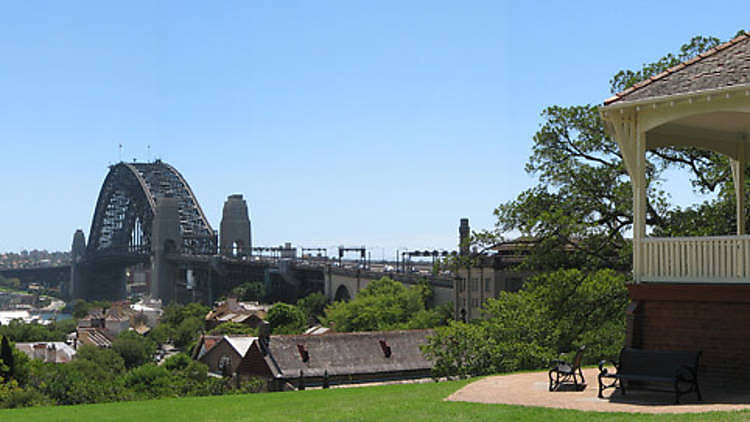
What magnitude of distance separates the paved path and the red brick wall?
103cm

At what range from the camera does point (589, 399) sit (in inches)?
559

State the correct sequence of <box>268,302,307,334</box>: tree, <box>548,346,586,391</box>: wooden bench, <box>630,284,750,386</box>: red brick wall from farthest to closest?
<box>268,302,307,334</box>: tree < <box>548,346,586,391</box>: wooden bench < <box>630,284,750,386</box>: red brick wall

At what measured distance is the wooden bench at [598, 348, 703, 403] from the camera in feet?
45.4

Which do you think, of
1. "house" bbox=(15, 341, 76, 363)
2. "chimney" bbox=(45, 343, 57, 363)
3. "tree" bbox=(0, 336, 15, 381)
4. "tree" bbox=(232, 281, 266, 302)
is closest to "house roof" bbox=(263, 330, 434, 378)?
"tree" bbox=(0, 336, 15, 381)

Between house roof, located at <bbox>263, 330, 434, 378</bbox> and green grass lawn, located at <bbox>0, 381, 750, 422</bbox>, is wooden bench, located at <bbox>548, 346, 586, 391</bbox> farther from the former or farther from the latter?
house roof, located at <bbox>263, 330, 434, 378</bbox>

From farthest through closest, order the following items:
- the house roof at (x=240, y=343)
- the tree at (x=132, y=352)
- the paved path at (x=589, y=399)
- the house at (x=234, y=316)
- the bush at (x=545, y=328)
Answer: the house at (x=234, y=316) → the tree at (x=132, y=352) → the house roof at (x=240, y=343) → the bush at (x=545, y=328) → the paved path at (x=589, y=399)

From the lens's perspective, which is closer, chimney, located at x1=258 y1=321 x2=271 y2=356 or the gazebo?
the gazebo

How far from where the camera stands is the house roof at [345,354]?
52531 millimetres

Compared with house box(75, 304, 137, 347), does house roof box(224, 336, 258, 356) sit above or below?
above

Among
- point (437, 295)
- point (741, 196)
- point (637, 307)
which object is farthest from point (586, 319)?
point (437, 295)

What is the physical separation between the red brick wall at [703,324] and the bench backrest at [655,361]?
1015mm

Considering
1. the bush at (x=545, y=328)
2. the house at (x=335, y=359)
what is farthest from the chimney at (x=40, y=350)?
the bush at (x=545, y=328)

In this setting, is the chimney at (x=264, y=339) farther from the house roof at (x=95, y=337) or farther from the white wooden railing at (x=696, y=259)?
the house roof at (x=95, y=337)

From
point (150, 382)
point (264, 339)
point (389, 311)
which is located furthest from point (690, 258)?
point (389, 311)
